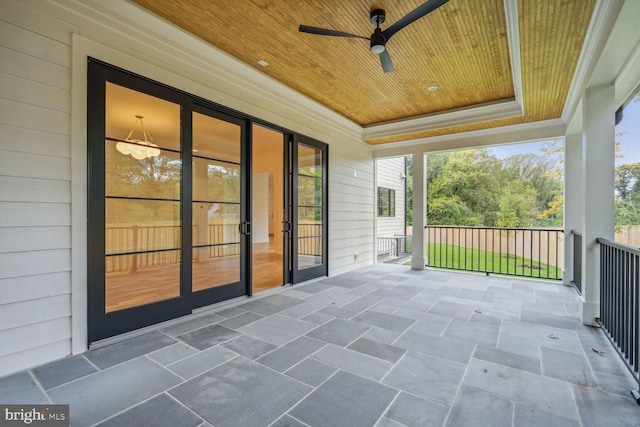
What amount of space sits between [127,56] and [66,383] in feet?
9.15

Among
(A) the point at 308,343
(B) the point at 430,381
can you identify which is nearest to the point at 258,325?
(A) the point at 308,343

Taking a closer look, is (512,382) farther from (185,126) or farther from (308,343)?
(185,126)

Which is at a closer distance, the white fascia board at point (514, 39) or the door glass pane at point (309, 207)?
the white fascia board at point (514, 39)

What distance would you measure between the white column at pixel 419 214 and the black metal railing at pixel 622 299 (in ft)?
10.7

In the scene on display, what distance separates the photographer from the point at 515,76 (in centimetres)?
372

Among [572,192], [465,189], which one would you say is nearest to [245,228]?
[572,192]

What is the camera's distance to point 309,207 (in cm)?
523

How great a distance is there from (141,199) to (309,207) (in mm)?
2788

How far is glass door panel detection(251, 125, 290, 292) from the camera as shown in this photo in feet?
15.9

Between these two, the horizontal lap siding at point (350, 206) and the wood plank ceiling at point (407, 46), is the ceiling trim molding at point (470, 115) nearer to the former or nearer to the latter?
the wood plank ceiling at point (407, 46)

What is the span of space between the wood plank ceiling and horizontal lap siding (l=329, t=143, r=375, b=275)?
1.47m

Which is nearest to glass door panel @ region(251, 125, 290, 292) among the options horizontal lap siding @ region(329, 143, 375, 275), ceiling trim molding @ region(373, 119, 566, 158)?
horizontal lap siding @ region(329, 143, 375, 275)

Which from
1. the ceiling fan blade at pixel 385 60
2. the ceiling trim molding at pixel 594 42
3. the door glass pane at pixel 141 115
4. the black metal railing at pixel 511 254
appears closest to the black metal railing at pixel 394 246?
the black metal railing at pixel 511 254

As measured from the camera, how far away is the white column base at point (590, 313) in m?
3.23
